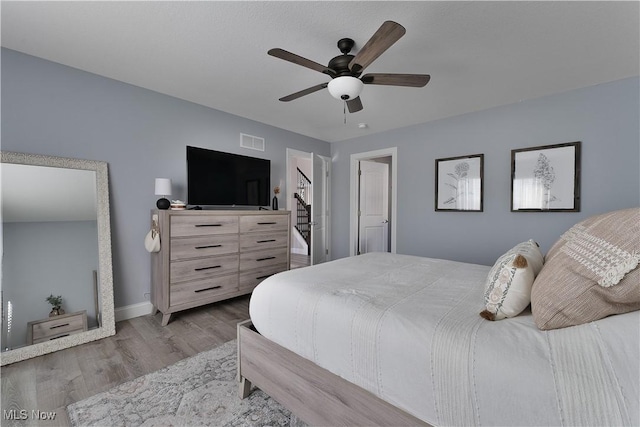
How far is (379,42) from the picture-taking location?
1594 mm

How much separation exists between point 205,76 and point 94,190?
59.6 inches

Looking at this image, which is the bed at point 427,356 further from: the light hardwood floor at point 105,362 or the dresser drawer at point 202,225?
the dresser drawer at point 202,225

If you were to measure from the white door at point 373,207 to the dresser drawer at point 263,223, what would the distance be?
1736mm

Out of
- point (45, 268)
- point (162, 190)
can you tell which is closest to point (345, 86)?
point (162, 190)

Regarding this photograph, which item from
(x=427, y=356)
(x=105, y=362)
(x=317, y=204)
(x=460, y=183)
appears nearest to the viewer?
(x=427, y=356)

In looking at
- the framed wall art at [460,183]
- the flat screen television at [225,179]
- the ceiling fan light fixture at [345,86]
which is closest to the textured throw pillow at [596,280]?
the ceiling fan light fixture at [345,86]

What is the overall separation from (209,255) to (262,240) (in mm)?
700

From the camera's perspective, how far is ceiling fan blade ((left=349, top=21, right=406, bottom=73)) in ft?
4.83

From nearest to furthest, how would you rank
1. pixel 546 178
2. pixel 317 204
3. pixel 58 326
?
pixel 58 326 < pixel 546 178 < pixel 317 204

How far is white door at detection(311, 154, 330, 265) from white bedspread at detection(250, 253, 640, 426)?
305cm

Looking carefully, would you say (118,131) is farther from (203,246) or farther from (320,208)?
(320,208)

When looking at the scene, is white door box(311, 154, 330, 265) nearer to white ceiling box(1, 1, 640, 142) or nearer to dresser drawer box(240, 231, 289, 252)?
dresser drawer box(240, 231, 289, 252)

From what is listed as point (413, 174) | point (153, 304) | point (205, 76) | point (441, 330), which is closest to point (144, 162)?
point (205, 76)

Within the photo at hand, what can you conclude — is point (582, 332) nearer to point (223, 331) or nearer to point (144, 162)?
point (223, 331)
